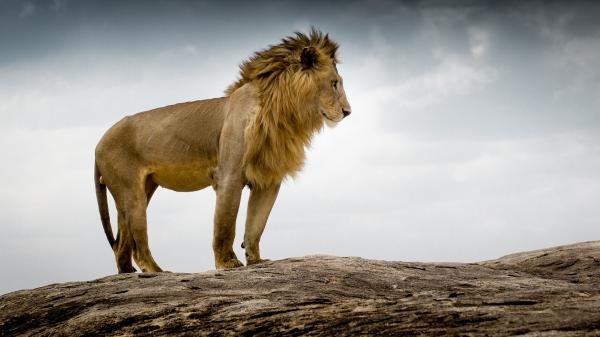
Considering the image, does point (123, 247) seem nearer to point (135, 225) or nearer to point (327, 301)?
point (135, 225)

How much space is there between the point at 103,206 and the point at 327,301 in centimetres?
416

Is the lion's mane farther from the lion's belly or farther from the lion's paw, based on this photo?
the lion's paw

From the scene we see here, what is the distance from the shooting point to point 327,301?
4.74 metres

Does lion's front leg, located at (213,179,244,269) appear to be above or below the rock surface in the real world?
above

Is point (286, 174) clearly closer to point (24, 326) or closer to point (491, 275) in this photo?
point (491, 275)

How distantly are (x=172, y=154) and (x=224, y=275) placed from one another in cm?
202

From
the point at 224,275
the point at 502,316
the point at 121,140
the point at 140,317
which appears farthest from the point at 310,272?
the point at 121,140

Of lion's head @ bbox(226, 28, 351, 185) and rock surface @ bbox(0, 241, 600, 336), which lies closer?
rock surface @ bbox(0, 241, 600, 336)

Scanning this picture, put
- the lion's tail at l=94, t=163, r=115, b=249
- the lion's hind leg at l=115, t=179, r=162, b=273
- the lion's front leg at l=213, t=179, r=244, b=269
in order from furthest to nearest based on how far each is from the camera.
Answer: the lion's tail at l=94, t=163, r=115, b=249, the lion's hind leg at l=115, t=179, r=162, b=273, the lion's front leg at l=213, t=179, r=244, b=269

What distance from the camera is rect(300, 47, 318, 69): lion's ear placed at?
7133mm

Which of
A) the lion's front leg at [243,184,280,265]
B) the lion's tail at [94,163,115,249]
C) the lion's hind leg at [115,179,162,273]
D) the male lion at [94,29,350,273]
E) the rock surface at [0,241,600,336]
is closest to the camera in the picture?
the rock surface at [0,241,600,336]

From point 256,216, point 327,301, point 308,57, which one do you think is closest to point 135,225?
point 256,216

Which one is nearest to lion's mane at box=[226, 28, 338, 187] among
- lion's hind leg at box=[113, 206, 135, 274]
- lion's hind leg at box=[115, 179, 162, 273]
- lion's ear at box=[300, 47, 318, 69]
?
lion's ear at box=[300, 47, 318, 69]

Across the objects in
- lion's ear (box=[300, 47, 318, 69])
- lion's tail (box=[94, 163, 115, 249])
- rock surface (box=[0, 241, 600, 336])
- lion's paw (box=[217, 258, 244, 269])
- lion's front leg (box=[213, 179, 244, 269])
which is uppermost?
lion's ear (box=[300, 47, 318, 69])
